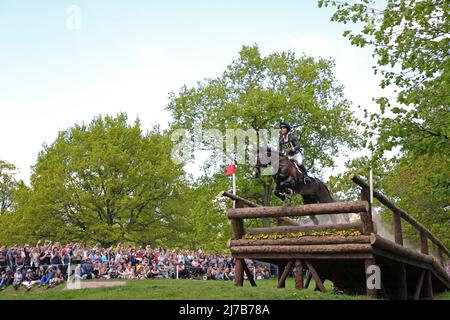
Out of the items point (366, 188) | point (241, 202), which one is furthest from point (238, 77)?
point (366, 188)

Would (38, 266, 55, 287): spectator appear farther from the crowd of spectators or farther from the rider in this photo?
the rider

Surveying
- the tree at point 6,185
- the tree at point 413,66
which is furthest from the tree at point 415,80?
the tree at point 6,185

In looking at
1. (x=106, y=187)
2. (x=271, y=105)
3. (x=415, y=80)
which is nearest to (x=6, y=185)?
(x=106, y=187)

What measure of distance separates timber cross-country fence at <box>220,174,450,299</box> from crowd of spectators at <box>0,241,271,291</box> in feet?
27.9

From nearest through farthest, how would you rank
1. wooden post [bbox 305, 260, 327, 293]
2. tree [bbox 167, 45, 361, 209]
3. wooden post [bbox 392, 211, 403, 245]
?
wooden post [bbox 305, 260, 327, 293], wooden post [bbox 392, 211, 403, 245], tree [bbox 167, 45, 361, 209]

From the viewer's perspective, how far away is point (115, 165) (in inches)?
1606

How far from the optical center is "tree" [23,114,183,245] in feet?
129

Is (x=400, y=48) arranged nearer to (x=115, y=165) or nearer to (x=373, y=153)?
(x=373, y=153)

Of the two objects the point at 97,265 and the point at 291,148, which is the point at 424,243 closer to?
the point at 291,148

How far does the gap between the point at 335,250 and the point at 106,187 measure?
102 feet

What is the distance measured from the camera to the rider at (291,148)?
13.1 meters

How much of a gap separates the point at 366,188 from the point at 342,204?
618mm

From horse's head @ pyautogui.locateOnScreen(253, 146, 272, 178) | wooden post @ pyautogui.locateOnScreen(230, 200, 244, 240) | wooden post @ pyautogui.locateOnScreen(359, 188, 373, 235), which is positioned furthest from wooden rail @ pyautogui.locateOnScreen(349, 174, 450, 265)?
wooden post @ pyautogui.locateOnScreen(230, 200, 244, 240)

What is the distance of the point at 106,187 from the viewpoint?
4019 centimetres
